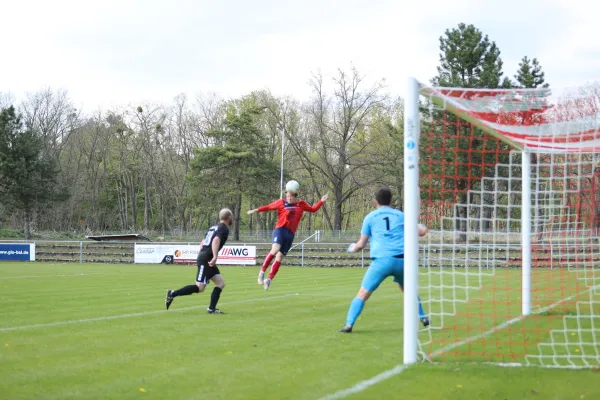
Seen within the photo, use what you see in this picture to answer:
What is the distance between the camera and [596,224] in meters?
14.7

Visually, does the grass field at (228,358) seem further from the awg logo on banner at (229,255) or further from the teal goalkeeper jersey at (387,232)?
the awg logo on banner at (229,255)

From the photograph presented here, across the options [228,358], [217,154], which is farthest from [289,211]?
[217,154]

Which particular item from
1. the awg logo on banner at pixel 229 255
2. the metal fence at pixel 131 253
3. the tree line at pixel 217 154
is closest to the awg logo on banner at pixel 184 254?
the awg logo on banner at pixel 229 255

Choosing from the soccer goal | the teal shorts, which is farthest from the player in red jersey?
the teal shorts

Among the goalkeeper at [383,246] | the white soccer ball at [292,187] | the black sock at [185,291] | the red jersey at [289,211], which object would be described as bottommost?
the black sock at [185,291]

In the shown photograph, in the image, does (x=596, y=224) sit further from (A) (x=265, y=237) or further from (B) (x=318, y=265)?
(A) (x=265, y=237)

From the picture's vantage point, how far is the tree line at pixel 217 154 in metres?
53.7

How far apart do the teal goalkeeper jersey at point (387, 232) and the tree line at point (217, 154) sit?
109 feet

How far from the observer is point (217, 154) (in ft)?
177

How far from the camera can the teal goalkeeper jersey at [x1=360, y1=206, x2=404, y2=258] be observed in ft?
27.2

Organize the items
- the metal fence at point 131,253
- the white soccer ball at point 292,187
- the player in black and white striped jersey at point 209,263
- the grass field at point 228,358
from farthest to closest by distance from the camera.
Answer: the metal fence at point 131,253 < the white soccer ball at point 292,187 < the player in black and white striped jersey at point 209,263 < the grass field at point 228,358

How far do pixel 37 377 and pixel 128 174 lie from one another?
71.9 m

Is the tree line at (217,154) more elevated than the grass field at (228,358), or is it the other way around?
the tree line at (217,154)

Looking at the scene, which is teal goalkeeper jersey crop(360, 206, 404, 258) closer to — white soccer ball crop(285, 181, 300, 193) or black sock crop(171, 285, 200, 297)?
white soccer ball crop(285, 181, 300, 193)
